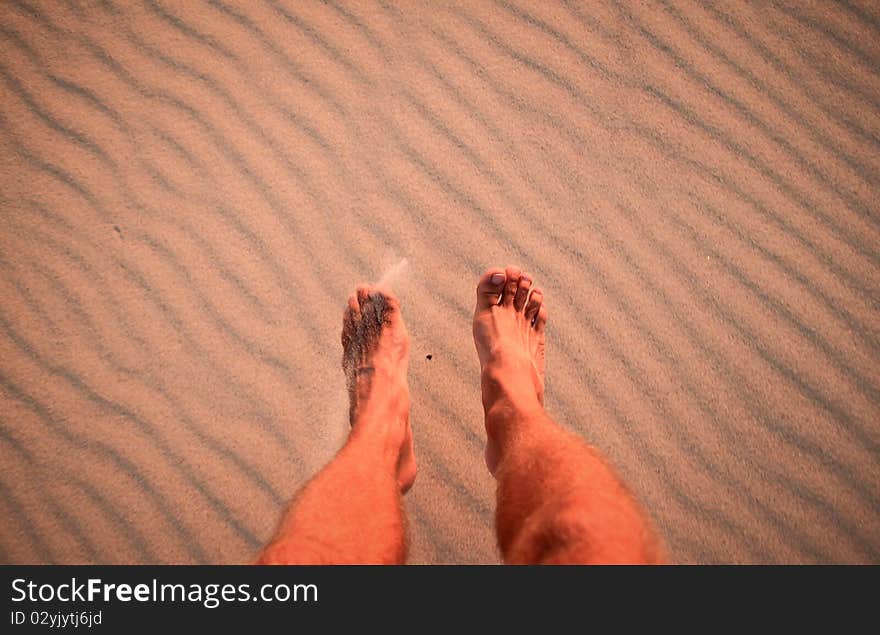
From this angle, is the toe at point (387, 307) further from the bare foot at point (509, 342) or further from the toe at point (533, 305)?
the toe at point (533, 305)

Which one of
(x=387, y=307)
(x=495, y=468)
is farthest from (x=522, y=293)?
(x=495, y=468)

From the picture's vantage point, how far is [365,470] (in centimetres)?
142

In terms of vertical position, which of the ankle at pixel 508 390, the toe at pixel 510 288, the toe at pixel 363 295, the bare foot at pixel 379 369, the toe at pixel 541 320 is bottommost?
the bare foot at pixel 379 369

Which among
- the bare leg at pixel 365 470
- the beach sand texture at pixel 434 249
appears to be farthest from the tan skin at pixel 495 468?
the beach sand texture at pixel 434 249

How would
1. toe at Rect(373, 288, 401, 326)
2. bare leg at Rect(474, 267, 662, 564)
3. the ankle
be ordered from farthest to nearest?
toe at Rect(373, 288, 401, 326) → the ankle → bare leg at Rect(474, 267, 662, 564)

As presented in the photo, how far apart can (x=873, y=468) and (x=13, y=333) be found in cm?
299

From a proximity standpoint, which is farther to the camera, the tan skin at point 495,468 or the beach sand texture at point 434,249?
the beach sand texture at point 434,249

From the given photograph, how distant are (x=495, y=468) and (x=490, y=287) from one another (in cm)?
60

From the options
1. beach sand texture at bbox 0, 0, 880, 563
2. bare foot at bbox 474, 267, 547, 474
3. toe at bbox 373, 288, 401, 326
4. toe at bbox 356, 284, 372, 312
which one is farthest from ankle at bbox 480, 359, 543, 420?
toe at bbox 356, 284, 372, 312

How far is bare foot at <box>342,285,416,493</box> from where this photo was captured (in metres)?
1.64

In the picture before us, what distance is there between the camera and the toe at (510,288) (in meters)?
1.86

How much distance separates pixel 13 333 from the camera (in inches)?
76.5

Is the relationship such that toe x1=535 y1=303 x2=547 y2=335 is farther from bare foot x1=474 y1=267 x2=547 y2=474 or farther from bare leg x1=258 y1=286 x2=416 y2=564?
bare leg x1=258 y1=286 x2=416 y2=564
